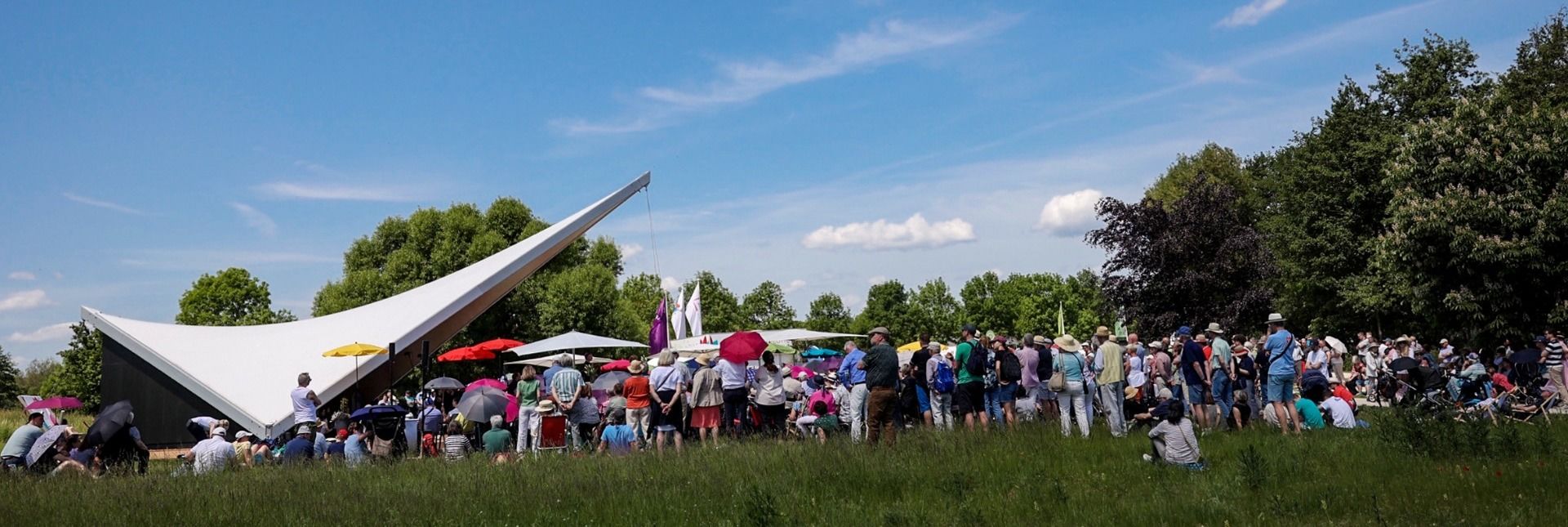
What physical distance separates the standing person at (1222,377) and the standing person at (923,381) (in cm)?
323

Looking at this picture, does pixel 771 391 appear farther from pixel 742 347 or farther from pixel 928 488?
pixel 928 488

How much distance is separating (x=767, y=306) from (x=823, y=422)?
260ft

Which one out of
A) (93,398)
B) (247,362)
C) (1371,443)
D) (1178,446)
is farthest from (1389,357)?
(93,398)

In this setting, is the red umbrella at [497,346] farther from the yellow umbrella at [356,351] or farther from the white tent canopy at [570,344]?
the yellow umbrella at [356,351]

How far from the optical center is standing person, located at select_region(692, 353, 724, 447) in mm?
13414

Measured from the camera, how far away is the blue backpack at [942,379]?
13.3 meters

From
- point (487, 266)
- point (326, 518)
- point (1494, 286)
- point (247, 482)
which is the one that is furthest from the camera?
point (487, 266)

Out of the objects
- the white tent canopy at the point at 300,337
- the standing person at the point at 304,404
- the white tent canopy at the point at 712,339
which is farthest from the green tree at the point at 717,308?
the standing person at the point at 304,404

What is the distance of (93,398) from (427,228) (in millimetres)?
14139

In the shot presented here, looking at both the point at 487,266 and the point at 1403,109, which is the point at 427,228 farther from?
the point at 1403,109

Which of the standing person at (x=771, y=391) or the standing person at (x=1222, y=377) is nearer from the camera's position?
the standing person at (x=1222, y=377)

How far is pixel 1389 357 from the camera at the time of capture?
67.5 ft

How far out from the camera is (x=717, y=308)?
3167 inches

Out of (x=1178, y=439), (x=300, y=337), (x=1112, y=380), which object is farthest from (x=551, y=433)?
(x=300, y=337)
